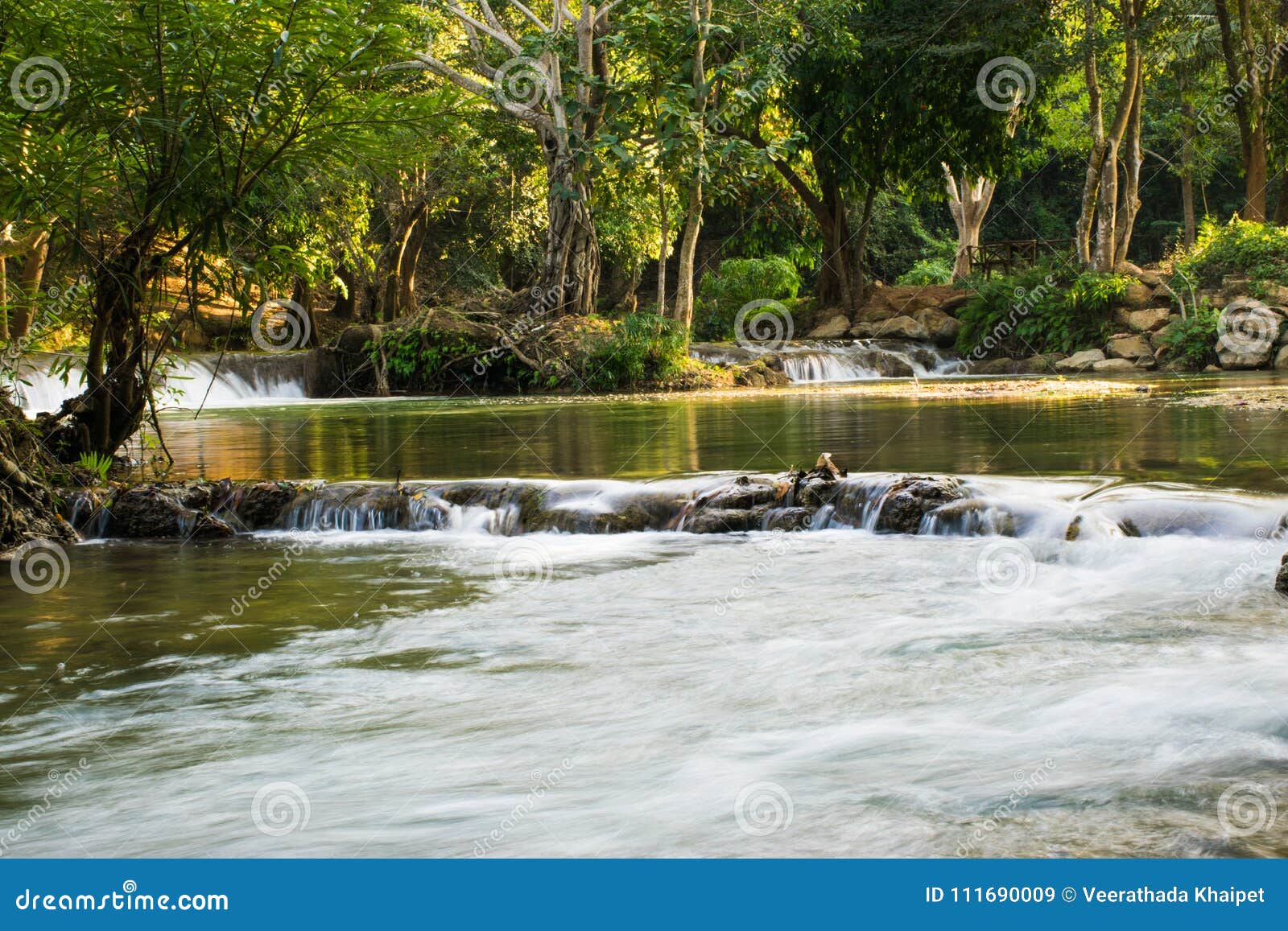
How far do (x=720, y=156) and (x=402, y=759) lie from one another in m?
16.3

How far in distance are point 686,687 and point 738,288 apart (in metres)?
30.1

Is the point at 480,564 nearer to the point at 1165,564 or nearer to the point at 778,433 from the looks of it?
the point at 1165,564

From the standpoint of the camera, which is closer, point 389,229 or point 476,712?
point 476,712

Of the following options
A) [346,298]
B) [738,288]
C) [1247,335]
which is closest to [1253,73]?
[1247,335]

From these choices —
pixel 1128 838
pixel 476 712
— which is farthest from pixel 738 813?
pixel 476 712

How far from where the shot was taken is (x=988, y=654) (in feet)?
18.3

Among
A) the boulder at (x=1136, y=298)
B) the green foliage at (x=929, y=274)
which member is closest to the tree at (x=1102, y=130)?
the boulder at (x=1136, y=298)

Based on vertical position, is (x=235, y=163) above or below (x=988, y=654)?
above

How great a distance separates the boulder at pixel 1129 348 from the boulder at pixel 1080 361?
8.4 inches

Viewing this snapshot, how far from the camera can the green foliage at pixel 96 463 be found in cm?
925

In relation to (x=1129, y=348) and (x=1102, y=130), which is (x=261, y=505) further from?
(x=1102, y=130)

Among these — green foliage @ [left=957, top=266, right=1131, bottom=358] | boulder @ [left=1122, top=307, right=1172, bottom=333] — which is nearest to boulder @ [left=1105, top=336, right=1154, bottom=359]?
boulder @ [left=1122, top=307, right=1172, bottom=333]

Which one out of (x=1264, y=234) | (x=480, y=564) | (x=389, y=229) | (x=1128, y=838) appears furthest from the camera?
(x=389, y=229)

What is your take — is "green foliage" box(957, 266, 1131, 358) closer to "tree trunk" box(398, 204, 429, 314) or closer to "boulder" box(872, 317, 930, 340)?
"boulder" box(872, 317, 930, 340)
